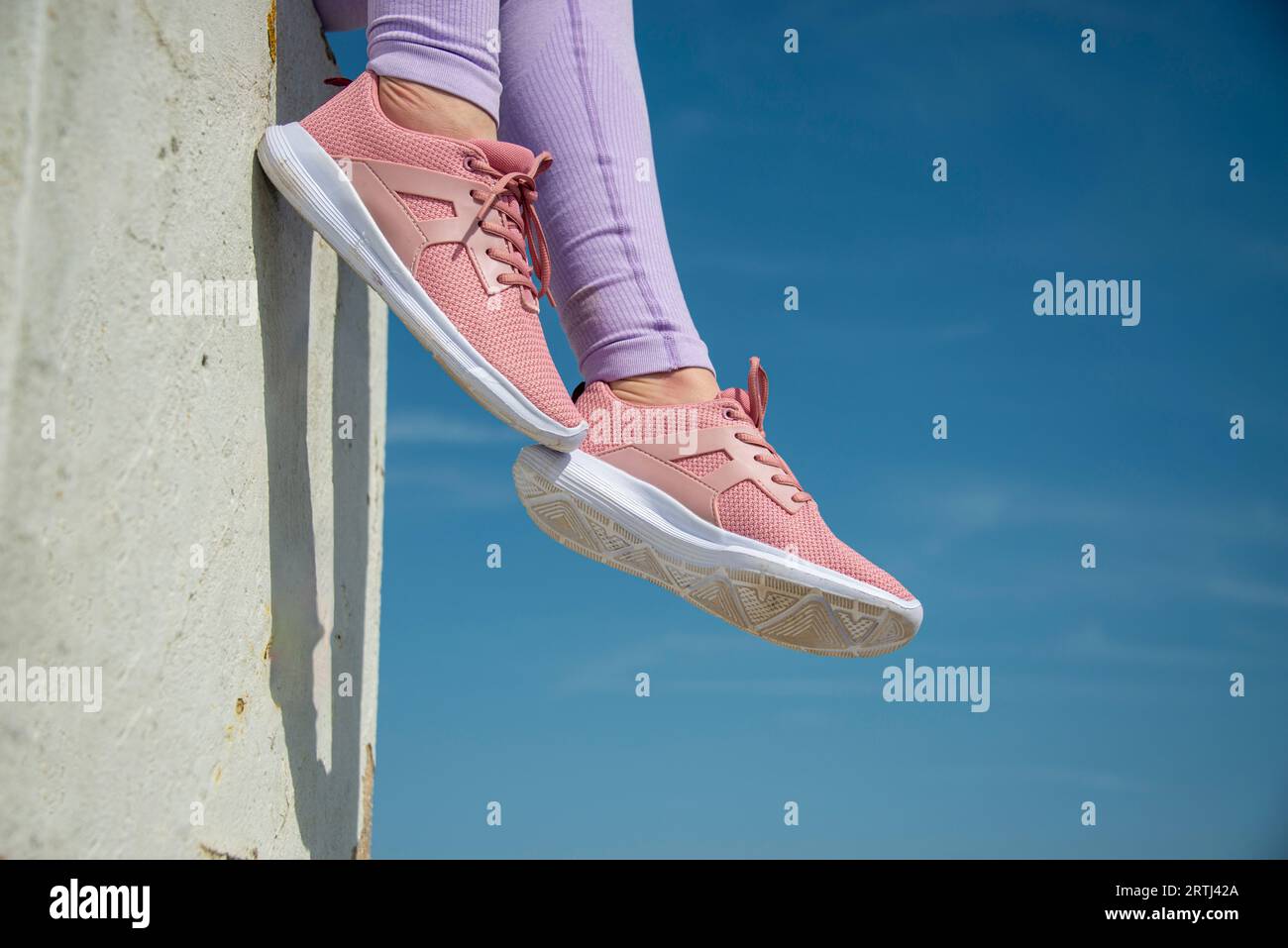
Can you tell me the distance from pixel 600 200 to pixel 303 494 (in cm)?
57

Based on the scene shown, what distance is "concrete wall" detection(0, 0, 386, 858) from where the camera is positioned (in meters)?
0.85

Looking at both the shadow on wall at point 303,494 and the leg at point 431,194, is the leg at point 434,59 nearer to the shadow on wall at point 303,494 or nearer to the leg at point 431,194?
the leg at point 431,194

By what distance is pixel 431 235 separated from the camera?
4.42 feet

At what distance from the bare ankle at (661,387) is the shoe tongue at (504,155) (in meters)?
0.31

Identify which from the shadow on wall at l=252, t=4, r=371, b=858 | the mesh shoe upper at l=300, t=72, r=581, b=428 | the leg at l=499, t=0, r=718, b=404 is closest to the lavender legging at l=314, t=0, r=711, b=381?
the leg at l=499, t=0, r=718, b=404

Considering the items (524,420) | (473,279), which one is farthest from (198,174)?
(524,420)

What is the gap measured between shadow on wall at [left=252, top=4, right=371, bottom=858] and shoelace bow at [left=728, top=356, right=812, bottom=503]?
1.99 ft

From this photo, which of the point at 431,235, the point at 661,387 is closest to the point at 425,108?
the point at 431,235

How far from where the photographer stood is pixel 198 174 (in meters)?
1.13

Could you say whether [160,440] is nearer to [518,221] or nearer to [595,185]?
[518,221]

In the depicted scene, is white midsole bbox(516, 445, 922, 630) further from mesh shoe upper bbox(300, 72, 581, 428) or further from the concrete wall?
the concrete wall

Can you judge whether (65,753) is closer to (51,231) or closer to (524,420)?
(51,231)

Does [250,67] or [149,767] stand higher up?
[250,67]
